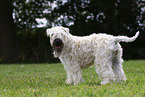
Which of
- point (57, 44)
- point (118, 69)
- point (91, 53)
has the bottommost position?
point (118, 69)

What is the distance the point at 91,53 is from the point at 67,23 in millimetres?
14488

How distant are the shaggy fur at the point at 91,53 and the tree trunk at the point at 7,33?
1357cm

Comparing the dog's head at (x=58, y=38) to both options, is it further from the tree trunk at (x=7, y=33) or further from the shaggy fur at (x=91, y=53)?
the tree trunk at (x=7, y=33)

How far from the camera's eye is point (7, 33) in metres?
19.6

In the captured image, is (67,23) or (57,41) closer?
(57,41)

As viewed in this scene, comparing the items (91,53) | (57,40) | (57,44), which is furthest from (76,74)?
(57,40)

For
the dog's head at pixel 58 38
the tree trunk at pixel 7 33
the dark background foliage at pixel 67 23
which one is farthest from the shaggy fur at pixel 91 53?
the tree trunk at pixel 7 33

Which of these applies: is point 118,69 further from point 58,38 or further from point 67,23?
point 67,23

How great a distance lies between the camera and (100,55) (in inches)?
234

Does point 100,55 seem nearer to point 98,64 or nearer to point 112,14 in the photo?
point 98,64

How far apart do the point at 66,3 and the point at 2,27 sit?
252 inches

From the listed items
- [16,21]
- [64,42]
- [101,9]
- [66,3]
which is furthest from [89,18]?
[64,42]

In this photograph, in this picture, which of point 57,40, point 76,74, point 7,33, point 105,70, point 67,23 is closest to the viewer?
point 105,70

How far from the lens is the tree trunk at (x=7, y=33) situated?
758 inches
